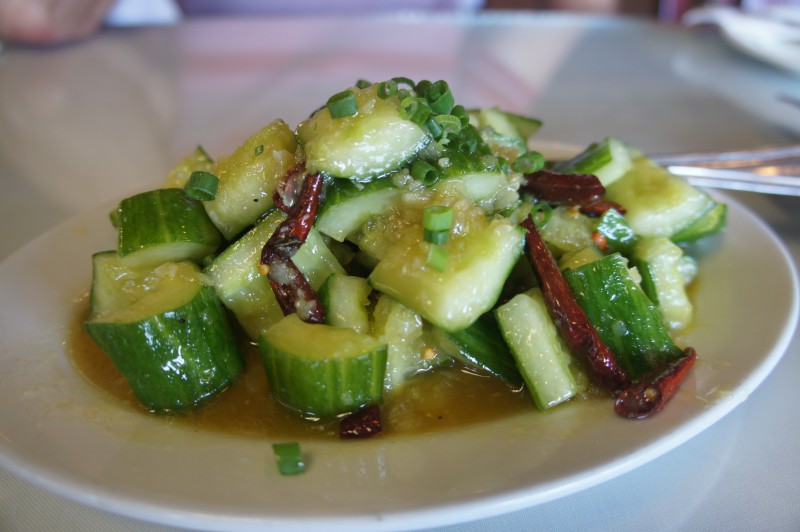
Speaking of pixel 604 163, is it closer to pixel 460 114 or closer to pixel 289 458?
pixel 460 114

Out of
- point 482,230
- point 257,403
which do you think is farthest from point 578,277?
point 257,403

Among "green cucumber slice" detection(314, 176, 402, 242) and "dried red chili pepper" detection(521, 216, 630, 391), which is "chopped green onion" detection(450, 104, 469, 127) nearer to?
"green cucumber slice" detection(314, 176, 402, 242)

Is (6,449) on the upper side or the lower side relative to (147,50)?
upper

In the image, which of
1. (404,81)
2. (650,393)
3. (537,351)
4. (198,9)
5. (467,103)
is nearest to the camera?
(650,393)

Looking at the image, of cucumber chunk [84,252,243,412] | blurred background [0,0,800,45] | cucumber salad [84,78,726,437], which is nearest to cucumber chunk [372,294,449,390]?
cucumber salad [84,78,726,437]

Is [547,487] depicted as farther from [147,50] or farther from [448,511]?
[147,50]

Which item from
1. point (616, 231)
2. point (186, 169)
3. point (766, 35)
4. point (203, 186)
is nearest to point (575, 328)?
point (616, 231)
